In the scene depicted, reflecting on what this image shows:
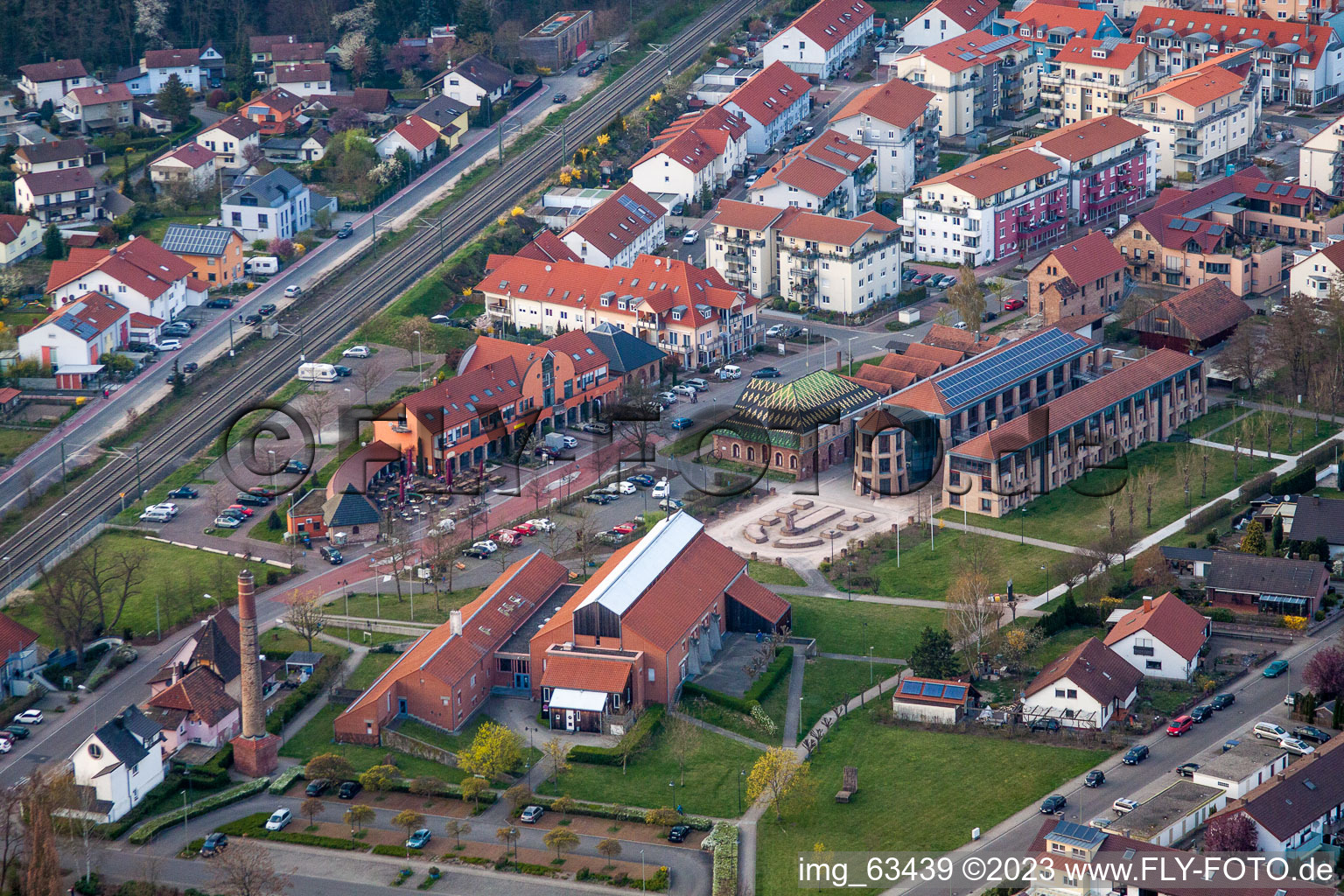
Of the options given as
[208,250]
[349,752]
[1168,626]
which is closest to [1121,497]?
[1168,626]

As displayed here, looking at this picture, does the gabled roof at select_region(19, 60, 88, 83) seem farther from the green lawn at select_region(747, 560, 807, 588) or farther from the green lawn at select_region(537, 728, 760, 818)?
the green lawn at select_region(537, 728, 760, 818)

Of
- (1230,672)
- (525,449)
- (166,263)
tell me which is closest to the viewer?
(1230,672)

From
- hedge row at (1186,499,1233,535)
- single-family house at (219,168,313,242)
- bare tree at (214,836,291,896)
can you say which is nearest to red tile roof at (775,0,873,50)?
single-family house at (219,168,313,242)

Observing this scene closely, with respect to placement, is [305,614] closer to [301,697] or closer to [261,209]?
[301,697]

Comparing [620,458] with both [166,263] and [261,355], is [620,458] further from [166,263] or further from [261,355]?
[166,263]

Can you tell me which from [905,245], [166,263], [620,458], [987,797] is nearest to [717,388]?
[620,458]

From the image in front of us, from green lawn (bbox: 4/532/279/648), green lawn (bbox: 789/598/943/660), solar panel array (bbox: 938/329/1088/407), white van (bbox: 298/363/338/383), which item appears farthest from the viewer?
white van (bbox: 298/363/338/383)
